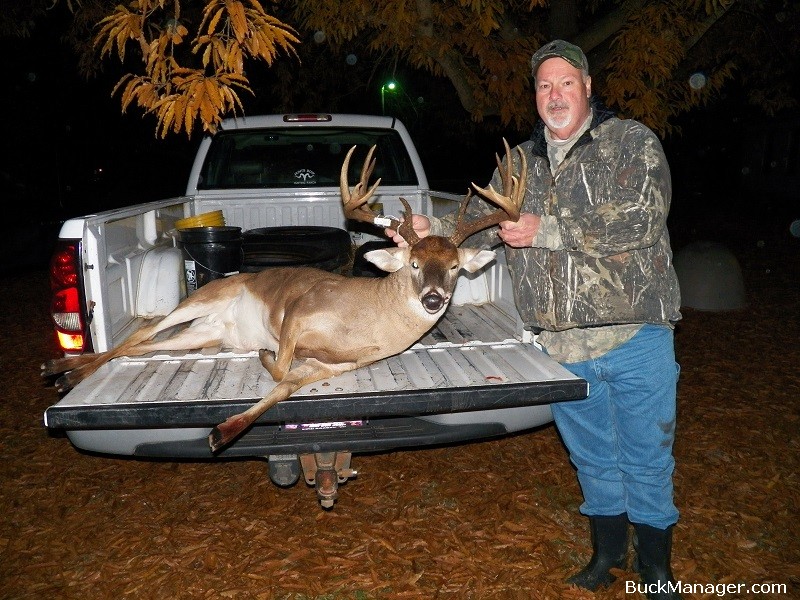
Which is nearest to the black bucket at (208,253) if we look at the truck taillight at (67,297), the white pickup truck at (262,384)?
the white pickup truck at (262,384)

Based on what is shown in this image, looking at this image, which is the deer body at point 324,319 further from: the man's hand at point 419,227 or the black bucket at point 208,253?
the black bucket at point 208,253

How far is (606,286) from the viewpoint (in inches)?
124

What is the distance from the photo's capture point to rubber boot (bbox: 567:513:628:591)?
11.7ft

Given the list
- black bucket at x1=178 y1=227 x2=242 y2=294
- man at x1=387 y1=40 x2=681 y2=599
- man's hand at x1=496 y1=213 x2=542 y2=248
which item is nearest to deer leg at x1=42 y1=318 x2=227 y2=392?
black bucket at x1=178 y1=227 x2=242 y2=294

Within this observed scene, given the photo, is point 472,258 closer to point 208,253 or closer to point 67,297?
point 208,253

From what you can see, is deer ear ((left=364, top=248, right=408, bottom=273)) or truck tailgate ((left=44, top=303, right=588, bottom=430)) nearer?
truck tailgate ((left=44, top=303, right=588, bottom=430))

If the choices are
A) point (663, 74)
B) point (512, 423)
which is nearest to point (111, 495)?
point (512, 423)

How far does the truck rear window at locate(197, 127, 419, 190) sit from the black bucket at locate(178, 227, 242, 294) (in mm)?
1531

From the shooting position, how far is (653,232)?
2.97m

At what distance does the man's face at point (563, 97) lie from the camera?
Answer: 319cm

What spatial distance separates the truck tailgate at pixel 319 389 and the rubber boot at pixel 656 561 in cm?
78

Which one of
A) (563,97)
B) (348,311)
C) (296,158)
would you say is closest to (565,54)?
(563,97)

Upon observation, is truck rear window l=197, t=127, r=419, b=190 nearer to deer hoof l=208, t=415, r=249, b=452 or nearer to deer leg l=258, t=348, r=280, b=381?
deer leg l=258, t=348, r=280, b=381

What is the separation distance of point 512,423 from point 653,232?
1.16 meters
